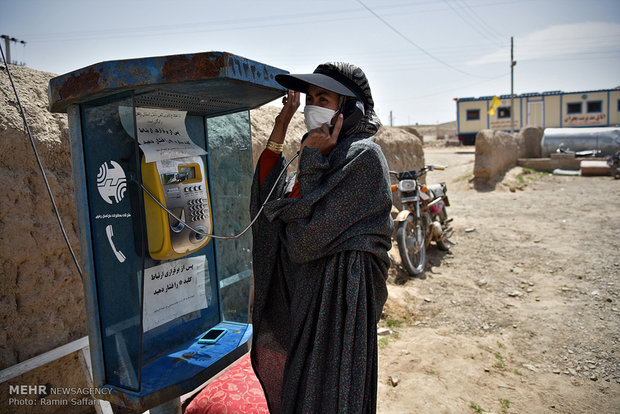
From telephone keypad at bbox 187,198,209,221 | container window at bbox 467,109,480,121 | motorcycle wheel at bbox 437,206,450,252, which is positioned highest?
container window at bbox 467,109,480,121

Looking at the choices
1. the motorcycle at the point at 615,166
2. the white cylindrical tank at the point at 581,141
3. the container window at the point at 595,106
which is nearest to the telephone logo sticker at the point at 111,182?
the motorcycle at the point at 615,166

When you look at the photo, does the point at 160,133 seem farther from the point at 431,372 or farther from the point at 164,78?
the point at 431,372

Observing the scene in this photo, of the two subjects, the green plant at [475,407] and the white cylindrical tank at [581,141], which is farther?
the white cylindrical tank at [581,141]

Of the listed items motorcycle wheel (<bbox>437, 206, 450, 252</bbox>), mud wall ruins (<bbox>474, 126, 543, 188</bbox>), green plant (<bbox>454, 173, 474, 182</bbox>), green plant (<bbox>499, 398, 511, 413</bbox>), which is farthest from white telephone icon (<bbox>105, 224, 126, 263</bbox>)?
green plant (<bbox>454, 173, 474, 182</bbox>)

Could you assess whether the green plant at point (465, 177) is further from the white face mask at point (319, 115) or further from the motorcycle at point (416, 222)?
the white face mask at point (319, 115)

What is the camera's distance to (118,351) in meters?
1.85

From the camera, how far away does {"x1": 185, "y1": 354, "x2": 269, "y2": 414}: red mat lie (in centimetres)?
197

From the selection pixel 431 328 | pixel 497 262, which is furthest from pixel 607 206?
pixel 431 328

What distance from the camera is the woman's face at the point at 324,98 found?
177cm

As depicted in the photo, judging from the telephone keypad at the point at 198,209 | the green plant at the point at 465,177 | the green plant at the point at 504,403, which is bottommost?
the green plant at the point at 504,403

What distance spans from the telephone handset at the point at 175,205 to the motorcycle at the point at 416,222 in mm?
3156

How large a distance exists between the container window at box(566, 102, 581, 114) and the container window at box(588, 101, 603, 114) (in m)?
0.58

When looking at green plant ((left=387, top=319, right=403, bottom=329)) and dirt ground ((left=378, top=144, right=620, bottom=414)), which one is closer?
dirt ground ((left=378, top=144, right=620, bottom=414))

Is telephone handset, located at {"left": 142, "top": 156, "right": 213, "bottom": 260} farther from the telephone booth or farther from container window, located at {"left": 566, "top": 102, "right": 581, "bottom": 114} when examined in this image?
container window, located at {"left": 566, "top": 102, "right": 581, "bottom": 114}
